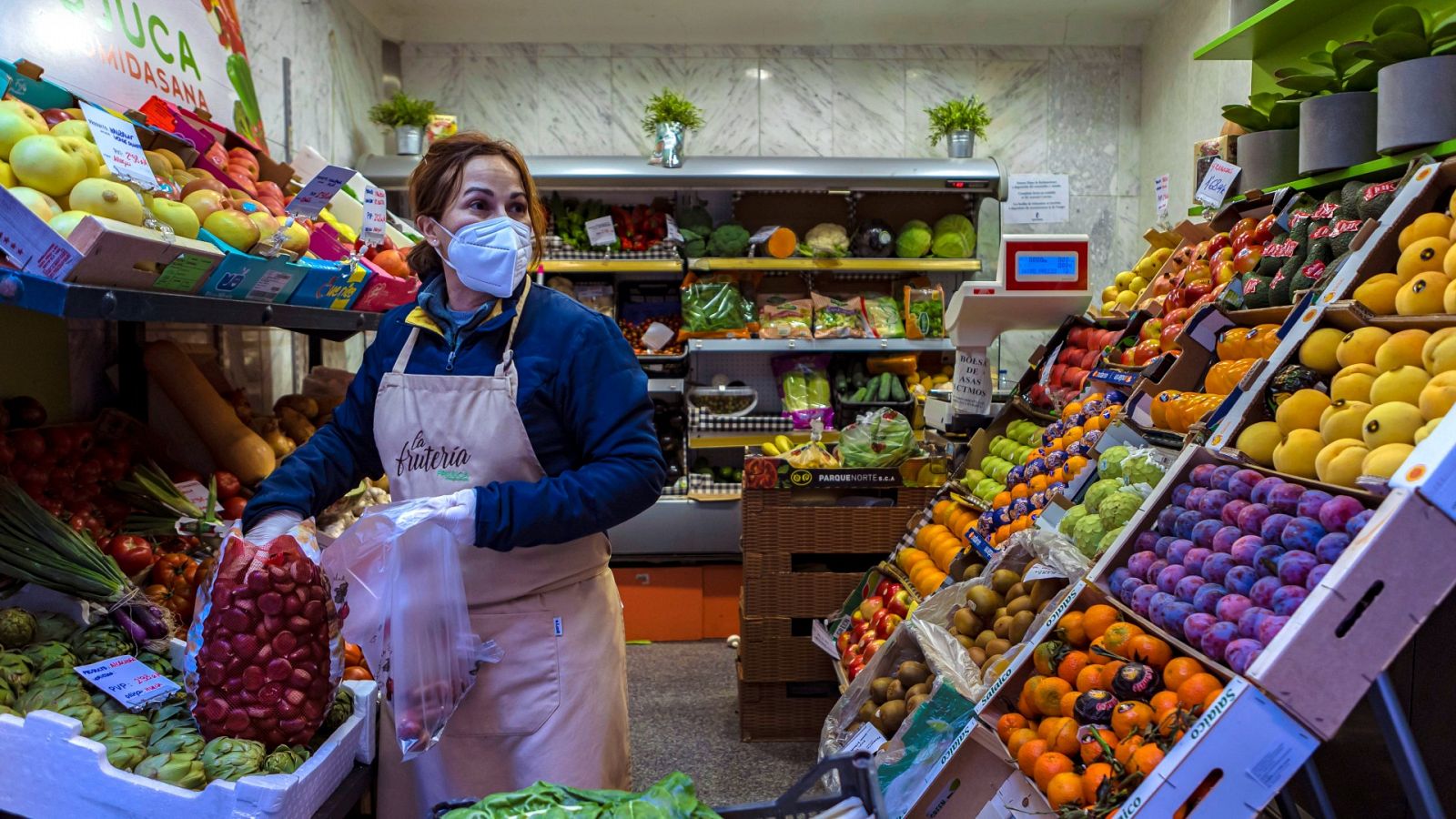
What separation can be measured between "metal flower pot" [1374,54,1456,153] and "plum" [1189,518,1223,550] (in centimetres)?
113

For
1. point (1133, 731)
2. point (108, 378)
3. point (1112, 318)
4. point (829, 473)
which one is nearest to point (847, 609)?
point (829, 473)

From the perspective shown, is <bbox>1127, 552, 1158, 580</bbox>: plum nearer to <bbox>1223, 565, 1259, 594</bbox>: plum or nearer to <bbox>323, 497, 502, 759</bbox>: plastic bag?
<bbox>1223, 565, 1259, 594</bbox>: plum

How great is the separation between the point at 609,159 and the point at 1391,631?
4645mm

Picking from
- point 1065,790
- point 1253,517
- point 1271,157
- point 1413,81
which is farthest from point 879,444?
point 1065,790

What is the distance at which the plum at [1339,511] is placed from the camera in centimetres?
151

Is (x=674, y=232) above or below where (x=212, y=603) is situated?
above

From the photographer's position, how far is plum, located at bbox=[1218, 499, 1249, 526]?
5.71ft

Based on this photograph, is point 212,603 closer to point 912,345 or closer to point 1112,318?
point 1112,318

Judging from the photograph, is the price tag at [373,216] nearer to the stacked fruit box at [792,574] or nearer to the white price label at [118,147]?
the white price label at [118,147]

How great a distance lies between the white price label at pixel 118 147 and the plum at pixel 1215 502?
6.95 feet

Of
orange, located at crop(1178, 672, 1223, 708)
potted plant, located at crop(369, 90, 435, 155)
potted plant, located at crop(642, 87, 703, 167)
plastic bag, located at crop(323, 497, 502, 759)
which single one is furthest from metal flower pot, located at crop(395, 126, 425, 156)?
orange, located at crop(1178, 672, 1223, 708)

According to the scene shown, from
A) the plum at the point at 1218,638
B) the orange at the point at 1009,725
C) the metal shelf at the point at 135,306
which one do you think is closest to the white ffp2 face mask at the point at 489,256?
the metal shelf at the point at 135,306

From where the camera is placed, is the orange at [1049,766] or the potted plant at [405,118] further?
the potted plant at [405,118]

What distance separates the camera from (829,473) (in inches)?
147
